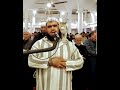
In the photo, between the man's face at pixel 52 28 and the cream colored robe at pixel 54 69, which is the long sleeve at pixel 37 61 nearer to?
the cream colored robe at pixel 54 69

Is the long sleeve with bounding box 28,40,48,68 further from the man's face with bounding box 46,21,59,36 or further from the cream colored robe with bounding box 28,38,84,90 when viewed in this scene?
the man's face with bounding box 46,21,59,36

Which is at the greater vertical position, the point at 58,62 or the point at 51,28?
the point at 51,28

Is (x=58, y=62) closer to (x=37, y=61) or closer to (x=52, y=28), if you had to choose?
(x=37, y=61)

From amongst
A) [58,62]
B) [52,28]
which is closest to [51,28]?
[52,28]

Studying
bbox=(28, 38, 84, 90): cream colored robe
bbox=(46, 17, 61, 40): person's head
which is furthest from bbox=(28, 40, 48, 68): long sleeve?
bbox=(46, 17, 61, 40): person's head

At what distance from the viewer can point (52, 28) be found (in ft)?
9.26

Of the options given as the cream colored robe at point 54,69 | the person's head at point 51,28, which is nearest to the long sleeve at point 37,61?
the cream colored robe at point 54,69

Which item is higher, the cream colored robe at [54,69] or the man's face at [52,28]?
the man's face at [52,28]

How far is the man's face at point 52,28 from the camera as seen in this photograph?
2.78 metres

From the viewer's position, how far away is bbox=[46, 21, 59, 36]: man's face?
9.12 feet
